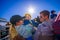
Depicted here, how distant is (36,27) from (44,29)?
0.10 meters

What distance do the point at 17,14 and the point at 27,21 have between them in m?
0.16

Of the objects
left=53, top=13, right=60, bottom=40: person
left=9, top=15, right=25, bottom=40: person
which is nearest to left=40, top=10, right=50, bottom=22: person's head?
left=53, top=13, right=60, bottom=40: person

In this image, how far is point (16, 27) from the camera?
1648 mm

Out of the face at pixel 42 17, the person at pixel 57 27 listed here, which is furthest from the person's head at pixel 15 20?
the person at pixel 57 27

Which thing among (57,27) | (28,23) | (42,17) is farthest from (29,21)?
(57,27)

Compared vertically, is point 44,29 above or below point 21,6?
below

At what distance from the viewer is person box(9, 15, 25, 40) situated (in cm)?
164

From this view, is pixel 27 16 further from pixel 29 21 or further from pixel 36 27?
pixel 36 27

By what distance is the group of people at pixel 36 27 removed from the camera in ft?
5.01

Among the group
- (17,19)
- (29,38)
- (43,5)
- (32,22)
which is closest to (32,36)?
(29,38)

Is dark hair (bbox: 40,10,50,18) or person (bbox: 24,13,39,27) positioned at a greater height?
dark hair (bbox: 40,10,50,18)

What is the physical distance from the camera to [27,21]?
1640mm

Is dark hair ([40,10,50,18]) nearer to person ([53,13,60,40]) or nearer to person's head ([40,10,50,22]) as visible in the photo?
person's head ([40,10,50,22])

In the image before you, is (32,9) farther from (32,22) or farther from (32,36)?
(32,36)
